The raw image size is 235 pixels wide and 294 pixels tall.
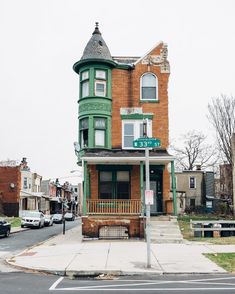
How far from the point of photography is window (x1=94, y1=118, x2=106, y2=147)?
2617 cm

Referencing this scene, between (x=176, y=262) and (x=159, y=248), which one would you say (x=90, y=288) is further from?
(x=159, y=248)

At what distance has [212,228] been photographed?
23391 millimetres

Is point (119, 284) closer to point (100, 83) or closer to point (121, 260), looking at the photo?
point (121, 260)

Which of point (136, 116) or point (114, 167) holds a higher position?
point (136, 116)

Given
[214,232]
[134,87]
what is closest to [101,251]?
[214,232]

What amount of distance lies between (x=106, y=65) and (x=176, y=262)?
15536 millimetres

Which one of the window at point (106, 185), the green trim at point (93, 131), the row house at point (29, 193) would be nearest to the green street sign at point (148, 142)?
the green trim at point (93, 131)

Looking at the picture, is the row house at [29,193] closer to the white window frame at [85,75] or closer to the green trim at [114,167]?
the green trim at [114,167]

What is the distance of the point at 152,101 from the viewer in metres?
26.8

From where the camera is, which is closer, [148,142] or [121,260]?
[148,142]

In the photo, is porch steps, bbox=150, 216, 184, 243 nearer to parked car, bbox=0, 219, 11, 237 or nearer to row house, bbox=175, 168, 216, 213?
parked car, bbox=0, 219, 11, 237

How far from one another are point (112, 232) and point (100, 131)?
6305mm

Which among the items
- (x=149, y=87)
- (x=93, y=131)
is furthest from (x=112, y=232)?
(x=149, y=87)

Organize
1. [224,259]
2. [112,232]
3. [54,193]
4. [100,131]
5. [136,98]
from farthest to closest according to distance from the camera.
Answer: [54,193] → [136,98] → [100,131] → [112,232] → [224,259]
